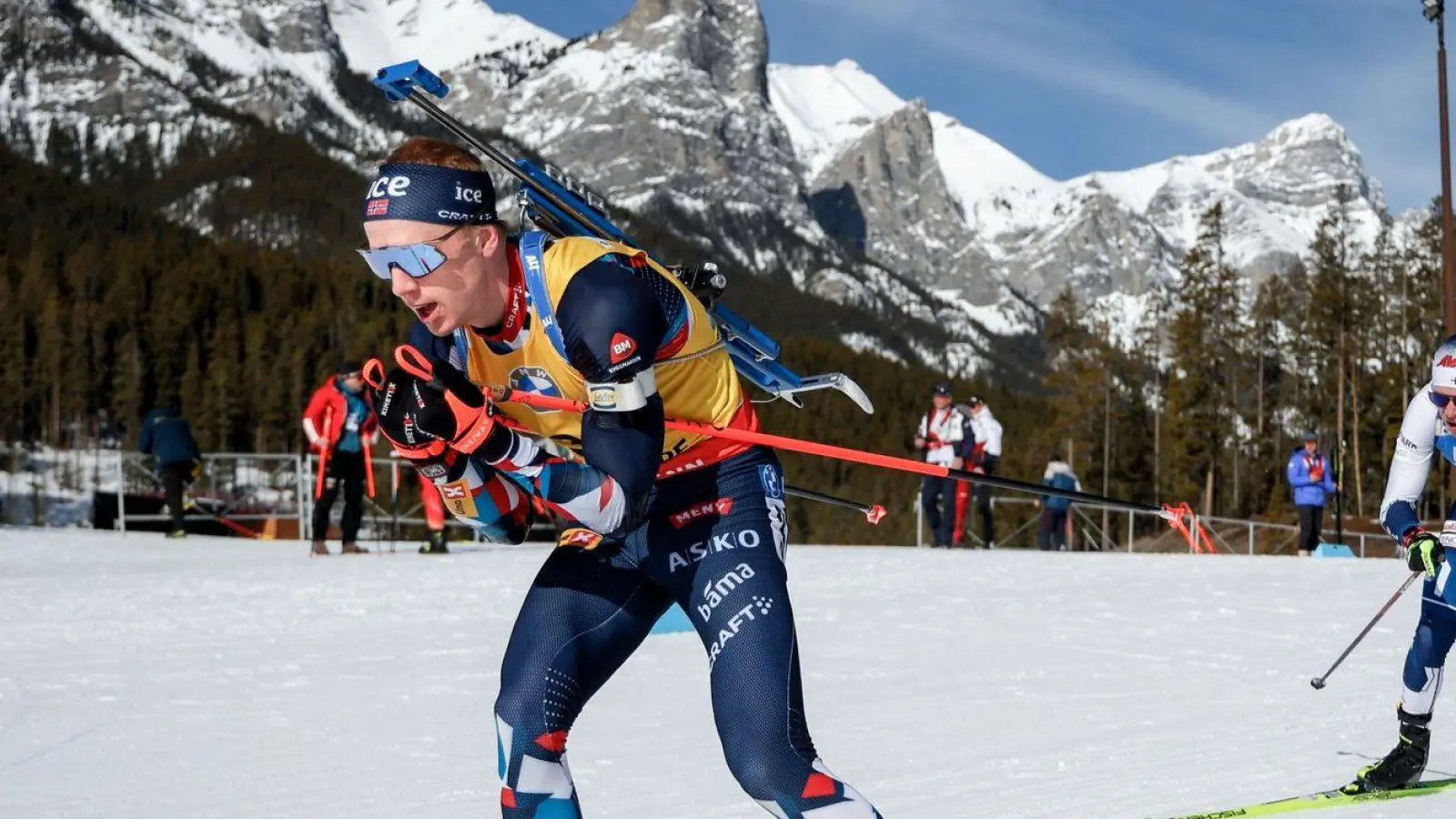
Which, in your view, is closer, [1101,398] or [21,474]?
[1101,398]

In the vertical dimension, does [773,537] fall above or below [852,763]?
above

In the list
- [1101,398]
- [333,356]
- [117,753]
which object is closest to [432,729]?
[117,753]

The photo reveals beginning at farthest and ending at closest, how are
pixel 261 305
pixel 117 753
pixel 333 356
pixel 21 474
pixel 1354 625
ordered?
pixel 261 305 → pixel 333 356 → pixel 21 474 → pixel 1354 625 → pixel 117 753

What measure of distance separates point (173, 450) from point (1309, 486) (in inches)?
581

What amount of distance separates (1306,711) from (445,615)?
6.32 metres

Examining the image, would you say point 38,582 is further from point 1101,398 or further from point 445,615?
point 1101,398

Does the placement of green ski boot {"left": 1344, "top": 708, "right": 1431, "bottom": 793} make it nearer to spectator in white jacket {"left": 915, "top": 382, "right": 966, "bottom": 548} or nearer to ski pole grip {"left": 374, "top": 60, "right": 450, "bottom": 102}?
ski pole grip {"left": 374, "top": 60, "right": 450, "bottom": 102}

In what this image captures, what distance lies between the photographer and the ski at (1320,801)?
5059 mm

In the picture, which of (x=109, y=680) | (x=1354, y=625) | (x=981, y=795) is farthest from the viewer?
(x=1354, y=625)

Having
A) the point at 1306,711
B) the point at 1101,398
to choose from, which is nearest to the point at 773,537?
the point at 1306,711

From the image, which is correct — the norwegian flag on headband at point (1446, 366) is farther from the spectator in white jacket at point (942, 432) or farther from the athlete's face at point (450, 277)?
the spectator in white jacket at point (942, 432)

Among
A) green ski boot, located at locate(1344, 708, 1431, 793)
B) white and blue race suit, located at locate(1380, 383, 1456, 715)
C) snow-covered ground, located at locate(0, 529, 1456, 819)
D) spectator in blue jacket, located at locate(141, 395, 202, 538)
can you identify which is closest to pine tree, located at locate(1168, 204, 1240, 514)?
snow-covered ground, located at locate(0, 529, 1456, 819)

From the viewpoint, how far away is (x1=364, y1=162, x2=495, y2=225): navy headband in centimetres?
309

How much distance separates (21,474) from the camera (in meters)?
97.0
